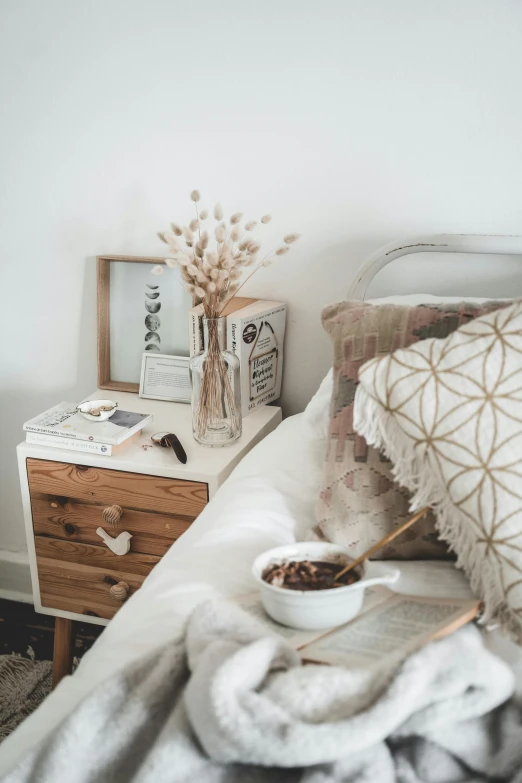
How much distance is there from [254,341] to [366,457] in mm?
605

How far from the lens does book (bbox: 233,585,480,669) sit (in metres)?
0.78

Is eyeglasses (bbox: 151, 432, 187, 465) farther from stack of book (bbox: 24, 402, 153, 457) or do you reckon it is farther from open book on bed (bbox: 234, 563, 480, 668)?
open book on bed (bbox: 234, 563, 480, 668)

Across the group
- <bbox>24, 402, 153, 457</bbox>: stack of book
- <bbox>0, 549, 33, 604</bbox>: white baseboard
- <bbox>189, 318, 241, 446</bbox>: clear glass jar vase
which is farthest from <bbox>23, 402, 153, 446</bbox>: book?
<bbox>0, 549, 33, 604</bbox>: white baseboard

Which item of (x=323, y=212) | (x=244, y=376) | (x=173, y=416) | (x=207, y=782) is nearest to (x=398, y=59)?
(x=323, y=212)

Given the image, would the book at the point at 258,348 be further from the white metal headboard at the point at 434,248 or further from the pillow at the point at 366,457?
the pillow at the point at 366,457

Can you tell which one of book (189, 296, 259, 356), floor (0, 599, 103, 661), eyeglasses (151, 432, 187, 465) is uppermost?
book (189, 296, 259, 356)

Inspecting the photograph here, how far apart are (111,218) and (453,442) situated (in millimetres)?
1154

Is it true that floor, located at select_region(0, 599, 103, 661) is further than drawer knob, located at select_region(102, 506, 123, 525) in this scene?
Yes

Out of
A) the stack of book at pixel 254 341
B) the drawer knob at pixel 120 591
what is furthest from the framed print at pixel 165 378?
the drawer knob at pixel 120 591

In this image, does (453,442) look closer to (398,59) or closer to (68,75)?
(398,59)

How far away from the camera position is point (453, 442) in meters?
0.90

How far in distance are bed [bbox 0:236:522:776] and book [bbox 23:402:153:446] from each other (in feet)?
0.94

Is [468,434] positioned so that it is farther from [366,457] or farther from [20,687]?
[20,687]

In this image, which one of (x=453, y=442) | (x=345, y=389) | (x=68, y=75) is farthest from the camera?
(x=68, y=75)
